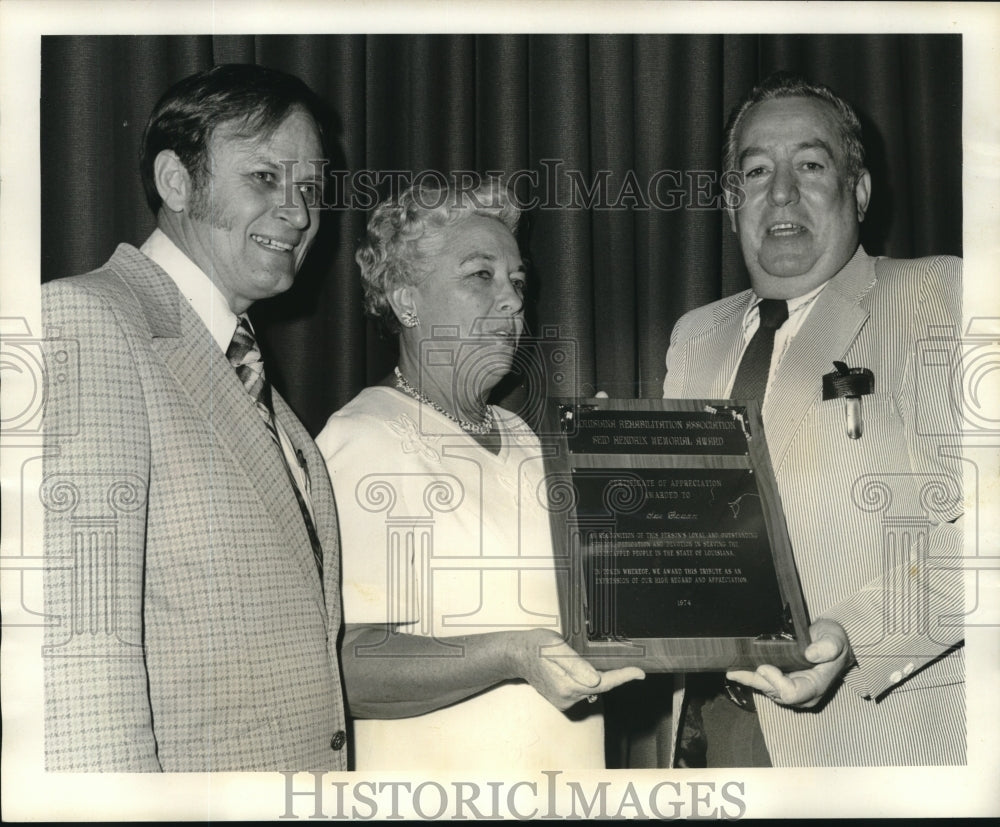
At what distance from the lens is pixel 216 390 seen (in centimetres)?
195

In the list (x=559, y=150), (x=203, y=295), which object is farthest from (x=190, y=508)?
(x=559, y=150)

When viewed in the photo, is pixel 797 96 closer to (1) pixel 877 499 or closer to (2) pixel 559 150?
(2) pixel 559 150

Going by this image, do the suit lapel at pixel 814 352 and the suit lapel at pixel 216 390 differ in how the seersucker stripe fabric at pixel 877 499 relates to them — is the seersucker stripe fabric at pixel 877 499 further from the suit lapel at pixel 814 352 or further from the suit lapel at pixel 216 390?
the suit lapel at pixel 216 390

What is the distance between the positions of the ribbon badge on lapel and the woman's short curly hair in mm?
720

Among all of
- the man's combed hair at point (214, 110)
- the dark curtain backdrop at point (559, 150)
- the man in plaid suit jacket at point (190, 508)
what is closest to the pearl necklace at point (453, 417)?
the dark curtain backdrop at point (559, 150)

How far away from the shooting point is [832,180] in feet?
7.41

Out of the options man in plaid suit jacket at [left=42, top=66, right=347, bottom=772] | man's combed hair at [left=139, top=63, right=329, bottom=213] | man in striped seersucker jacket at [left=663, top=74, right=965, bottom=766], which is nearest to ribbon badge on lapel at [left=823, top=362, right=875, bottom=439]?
man in striped seersucker jacket at [left=663, top=74, right=965, bottom=766]

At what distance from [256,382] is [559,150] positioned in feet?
2.65

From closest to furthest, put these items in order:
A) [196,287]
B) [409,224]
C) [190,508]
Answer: [190,508], [196,287], [409,224]

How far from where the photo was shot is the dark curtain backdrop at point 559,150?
2.26 meters

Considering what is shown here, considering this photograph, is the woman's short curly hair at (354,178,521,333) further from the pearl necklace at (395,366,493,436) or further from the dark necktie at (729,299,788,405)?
the dark necktie at (729,299,788,405)

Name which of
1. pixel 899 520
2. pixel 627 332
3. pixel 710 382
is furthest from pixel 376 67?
pixel 899 520

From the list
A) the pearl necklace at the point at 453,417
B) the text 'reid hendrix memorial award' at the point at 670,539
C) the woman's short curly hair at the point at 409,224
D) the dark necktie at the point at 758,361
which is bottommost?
the text 'reid hendrix memorial award' at the point at 670,539

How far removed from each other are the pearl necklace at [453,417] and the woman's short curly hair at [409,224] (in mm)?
117
